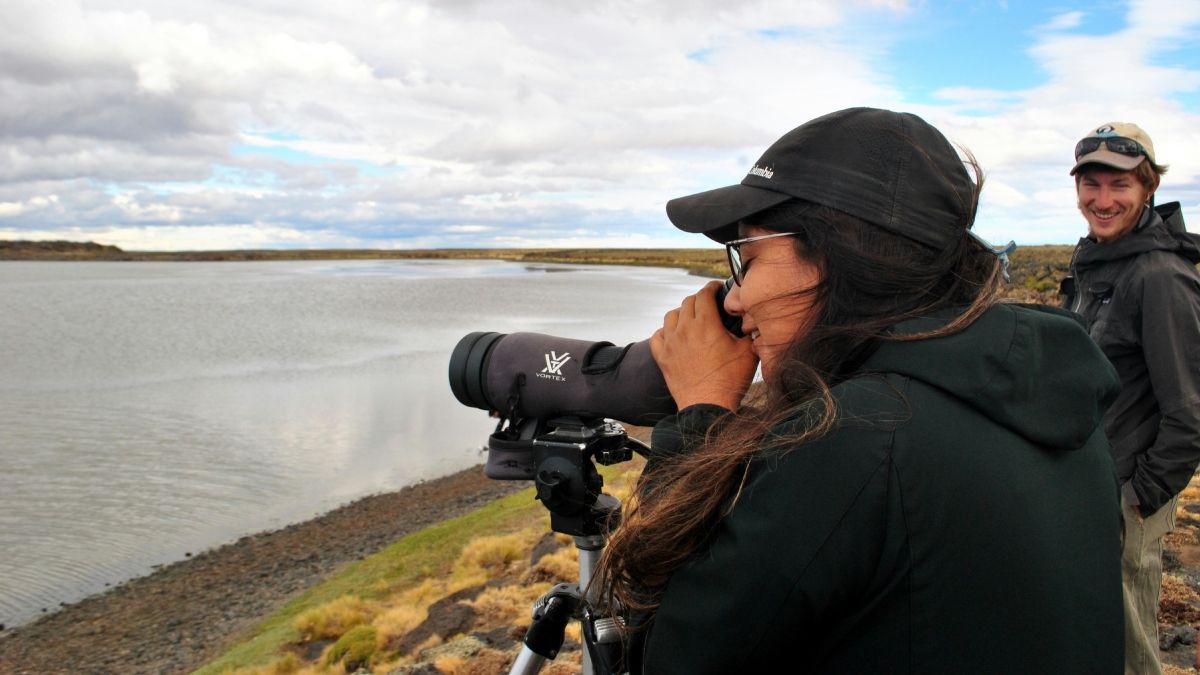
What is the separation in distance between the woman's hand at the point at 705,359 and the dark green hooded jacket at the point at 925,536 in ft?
1.03

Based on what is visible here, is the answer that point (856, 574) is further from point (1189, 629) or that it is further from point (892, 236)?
point (1189, 629)

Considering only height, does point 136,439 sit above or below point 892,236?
below

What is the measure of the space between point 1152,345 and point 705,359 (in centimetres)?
186

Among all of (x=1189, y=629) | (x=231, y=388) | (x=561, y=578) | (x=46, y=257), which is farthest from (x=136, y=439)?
(x=46, y=257)

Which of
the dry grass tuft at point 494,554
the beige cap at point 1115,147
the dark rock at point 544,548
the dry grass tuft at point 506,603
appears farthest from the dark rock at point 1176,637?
the dry grass tuft at point 494,554

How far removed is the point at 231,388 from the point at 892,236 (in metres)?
20.1

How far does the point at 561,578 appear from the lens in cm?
612

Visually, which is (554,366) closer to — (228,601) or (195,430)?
(228,601)

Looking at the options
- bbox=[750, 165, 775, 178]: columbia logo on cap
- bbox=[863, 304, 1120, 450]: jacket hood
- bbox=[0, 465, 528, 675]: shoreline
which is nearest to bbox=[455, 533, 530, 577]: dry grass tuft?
bbox=[0, 465, 528, 675]: shoreline

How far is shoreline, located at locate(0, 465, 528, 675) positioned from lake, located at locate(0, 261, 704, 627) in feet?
1.42

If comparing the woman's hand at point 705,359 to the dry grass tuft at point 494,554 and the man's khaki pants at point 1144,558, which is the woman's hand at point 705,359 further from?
the dry grass tuft at point 494,554

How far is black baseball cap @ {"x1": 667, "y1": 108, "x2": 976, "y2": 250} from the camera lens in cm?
115

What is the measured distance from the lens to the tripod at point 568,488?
1829 millimetres

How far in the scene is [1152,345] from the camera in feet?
8.21
